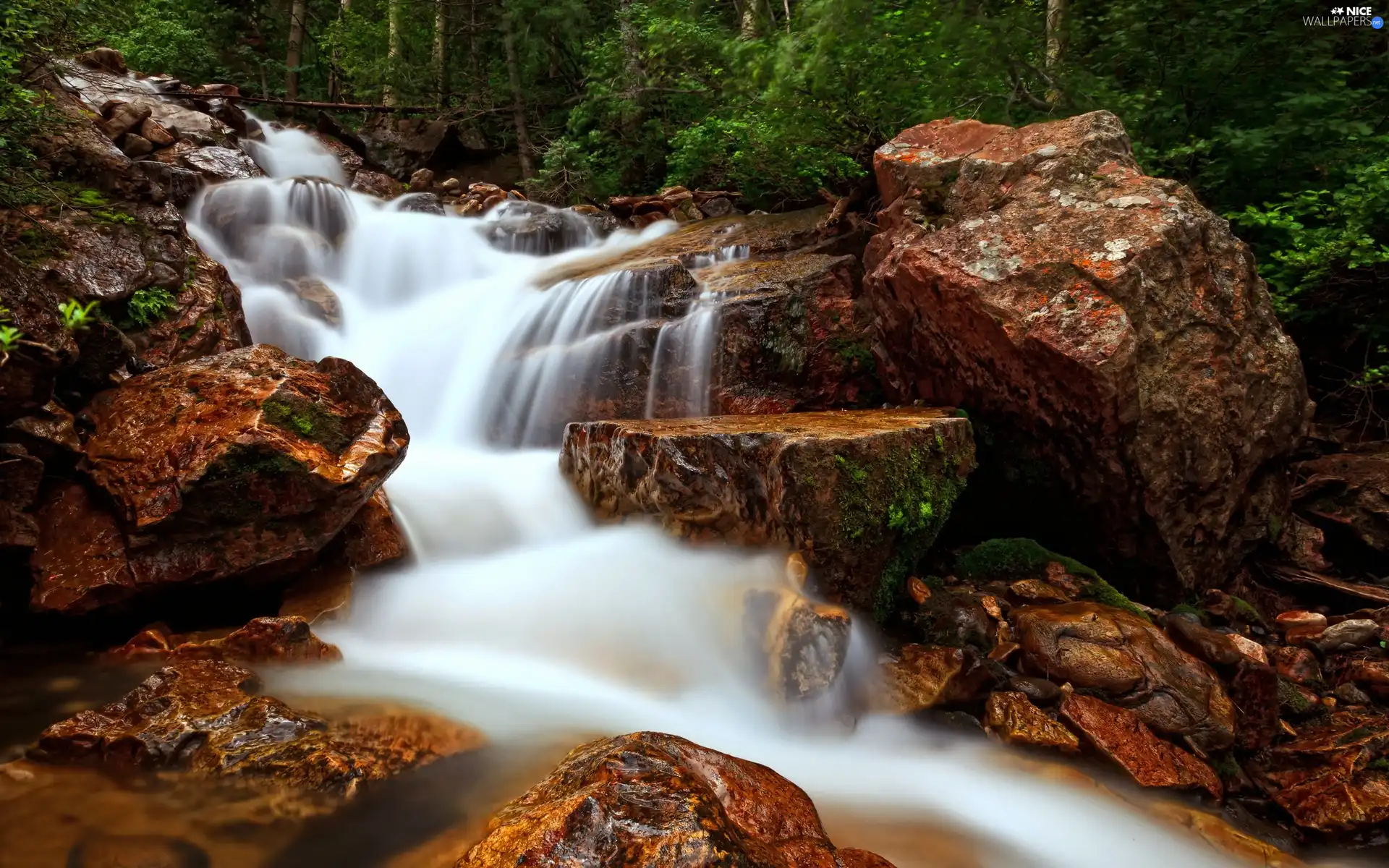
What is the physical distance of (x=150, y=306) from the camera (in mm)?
5008

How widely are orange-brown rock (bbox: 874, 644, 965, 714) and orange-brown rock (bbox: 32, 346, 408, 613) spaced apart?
3115mm

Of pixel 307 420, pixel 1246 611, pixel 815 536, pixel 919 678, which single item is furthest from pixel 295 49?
pixel 1246 611

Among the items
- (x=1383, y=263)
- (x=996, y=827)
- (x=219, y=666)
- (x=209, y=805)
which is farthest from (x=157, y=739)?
(x=1383, y=263)

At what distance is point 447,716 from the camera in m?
3.14

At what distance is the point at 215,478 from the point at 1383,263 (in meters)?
8.24

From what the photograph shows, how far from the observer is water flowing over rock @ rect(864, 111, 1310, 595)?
4230 mm

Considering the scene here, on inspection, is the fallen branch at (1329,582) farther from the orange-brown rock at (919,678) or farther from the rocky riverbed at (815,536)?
the orange-brown rock at (919,678)

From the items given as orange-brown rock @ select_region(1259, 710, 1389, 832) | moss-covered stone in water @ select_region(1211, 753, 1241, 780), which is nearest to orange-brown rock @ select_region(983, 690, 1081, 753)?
moss-covered stone in water @ select_region(1211, 753, 1241, 780)

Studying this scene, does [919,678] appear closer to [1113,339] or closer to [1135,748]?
[1135,748]

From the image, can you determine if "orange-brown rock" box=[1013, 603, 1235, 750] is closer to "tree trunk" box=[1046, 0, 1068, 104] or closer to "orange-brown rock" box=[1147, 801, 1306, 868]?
"orange-brown rock" box=[1147, 801, 1306, 868]

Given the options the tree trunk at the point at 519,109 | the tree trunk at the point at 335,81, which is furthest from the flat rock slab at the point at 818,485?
the tree trunk at the point at 335,81

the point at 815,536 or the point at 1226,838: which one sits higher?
the point at 815,536

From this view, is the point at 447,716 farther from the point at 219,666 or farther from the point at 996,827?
the point at 996,827

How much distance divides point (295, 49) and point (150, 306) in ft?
52.6
